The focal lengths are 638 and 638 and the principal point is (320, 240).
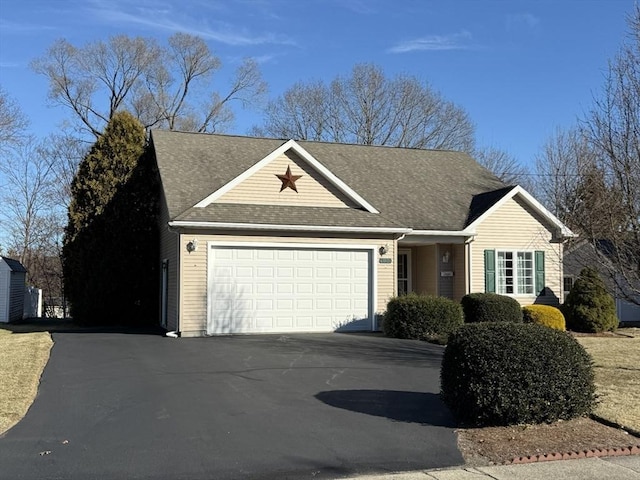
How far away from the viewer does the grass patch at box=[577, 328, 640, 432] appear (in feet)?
28.2

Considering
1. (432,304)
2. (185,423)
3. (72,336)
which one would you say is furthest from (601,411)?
(72,336)

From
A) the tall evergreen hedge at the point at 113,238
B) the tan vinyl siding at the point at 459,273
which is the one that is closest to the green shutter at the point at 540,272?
the tan vinyl siding at the point at 459,273

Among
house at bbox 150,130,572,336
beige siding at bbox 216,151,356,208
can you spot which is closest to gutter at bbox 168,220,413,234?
house at bbox 150,130,572,336

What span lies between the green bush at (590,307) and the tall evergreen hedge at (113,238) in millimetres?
13784

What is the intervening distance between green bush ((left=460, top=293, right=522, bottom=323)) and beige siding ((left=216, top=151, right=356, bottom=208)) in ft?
15.2

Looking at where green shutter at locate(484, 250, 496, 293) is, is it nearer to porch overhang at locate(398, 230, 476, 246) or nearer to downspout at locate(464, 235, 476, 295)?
downspout at locate(464, 235, 476, 295)

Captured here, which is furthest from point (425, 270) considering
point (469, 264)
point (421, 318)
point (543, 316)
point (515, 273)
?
point (421, 318)

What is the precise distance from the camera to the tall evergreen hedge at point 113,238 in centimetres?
2119

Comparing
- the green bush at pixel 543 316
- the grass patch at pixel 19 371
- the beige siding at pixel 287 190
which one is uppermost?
the beige siding at pixel 287 190

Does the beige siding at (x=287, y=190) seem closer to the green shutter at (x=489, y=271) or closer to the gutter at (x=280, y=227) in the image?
the gutter at (x=280, y=227)

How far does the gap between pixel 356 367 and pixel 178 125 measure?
3202 centimetres

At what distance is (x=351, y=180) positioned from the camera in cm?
2250

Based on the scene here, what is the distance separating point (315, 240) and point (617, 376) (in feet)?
28.6

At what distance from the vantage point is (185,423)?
25.7 ft
